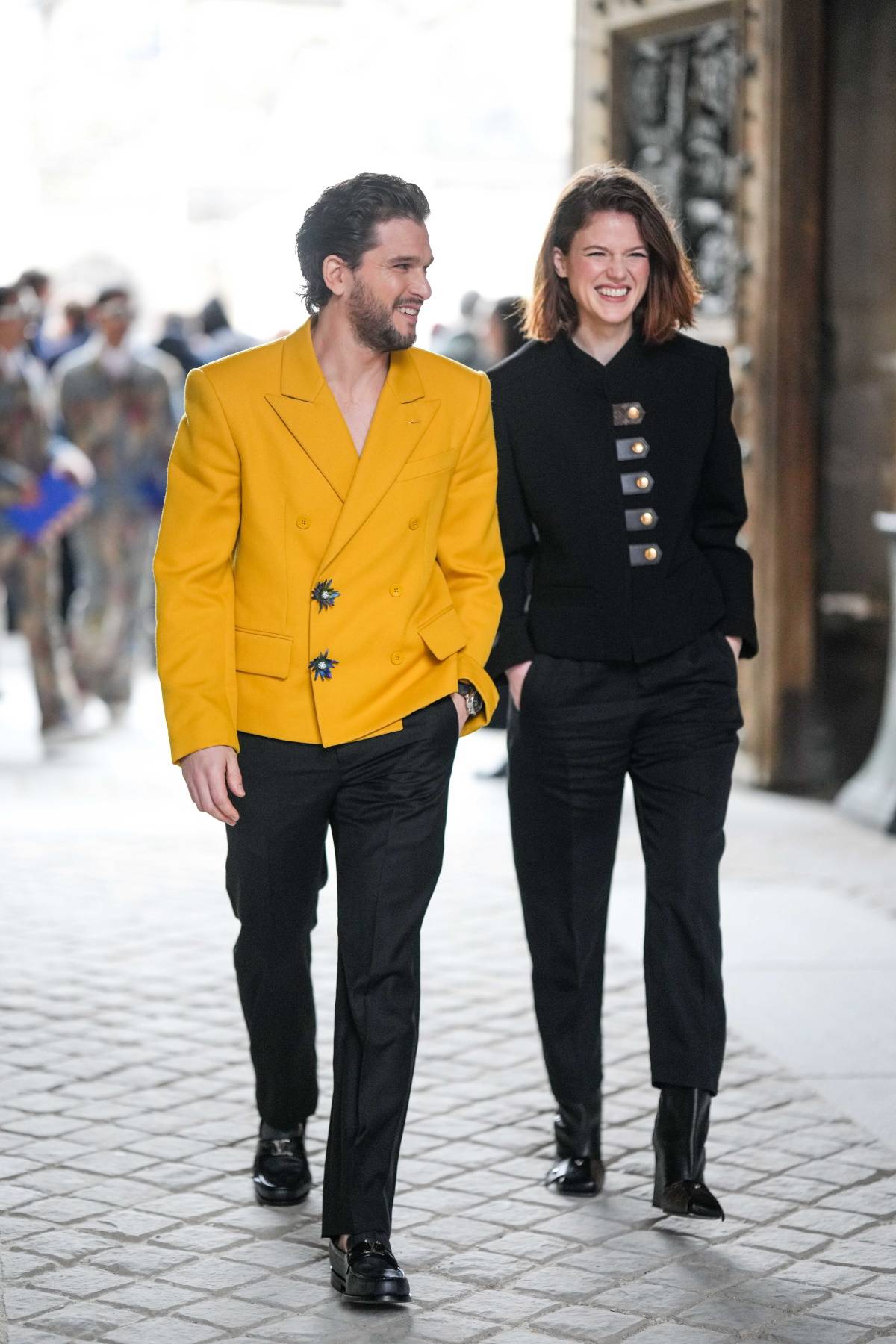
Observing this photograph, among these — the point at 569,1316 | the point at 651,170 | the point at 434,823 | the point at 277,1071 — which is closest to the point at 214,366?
the point at 434,823

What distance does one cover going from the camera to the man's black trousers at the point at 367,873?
386 centimetres

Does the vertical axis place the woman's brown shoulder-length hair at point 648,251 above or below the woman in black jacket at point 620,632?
above

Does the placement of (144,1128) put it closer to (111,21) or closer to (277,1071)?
(277,1071)

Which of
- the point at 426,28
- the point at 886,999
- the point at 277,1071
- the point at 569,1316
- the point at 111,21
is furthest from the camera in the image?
the point at 111,21

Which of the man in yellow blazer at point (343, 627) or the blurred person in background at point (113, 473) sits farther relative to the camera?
the blurred person in background at point (113, 473)

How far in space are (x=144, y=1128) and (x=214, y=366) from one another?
192cm

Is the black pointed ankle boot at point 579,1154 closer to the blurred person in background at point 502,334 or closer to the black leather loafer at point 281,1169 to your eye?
the black leather loafer at point 281,1169

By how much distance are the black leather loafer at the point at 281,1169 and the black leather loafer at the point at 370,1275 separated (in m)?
0.54

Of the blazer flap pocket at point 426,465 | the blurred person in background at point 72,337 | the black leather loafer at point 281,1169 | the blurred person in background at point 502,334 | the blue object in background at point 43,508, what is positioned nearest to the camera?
the blazer flap pocket at point 426,465

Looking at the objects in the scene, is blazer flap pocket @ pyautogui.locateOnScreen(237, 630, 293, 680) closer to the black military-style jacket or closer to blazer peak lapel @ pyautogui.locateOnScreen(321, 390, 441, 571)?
blazer peak lapel @ pyautogui.locateOnScreen(321, 390, 441, 571)

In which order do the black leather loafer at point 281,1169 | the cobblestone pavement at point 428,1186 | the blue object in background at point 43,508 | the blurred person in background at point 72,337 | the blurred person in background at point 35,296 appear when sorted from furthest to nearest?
the blurred person in background at point 72,337 < the blurred person in background at point 35,296 < the blue object in background at point 43,508 < the black leather loafer at point 281,1169 < the cobblestone pavement at point 428,1186

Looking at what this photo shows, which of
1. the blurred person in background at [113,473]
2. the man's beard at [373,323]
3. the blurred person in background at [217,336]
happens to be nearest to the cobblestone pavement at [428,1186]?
the man's beard at [373,323]

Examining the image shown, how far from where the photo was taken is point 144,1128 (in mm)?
4949

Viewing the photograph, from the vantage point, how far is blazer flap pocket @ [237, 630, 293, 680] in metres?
3.86
